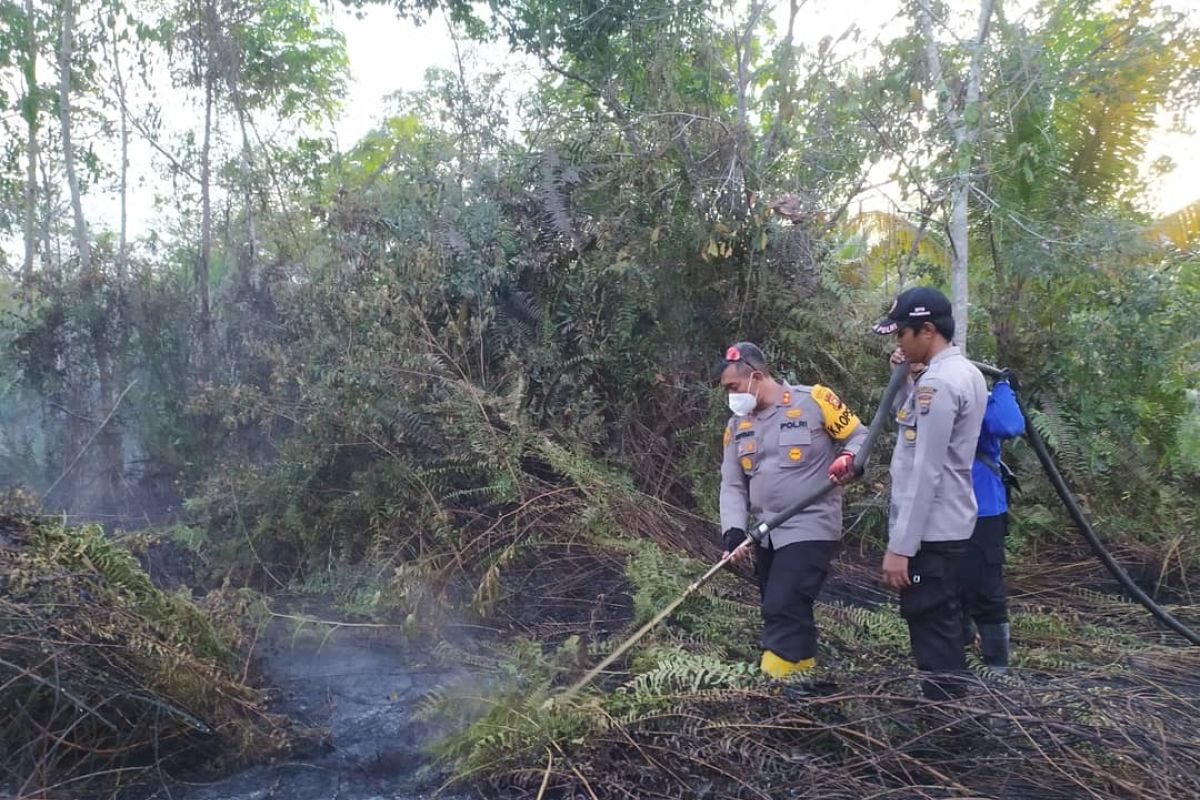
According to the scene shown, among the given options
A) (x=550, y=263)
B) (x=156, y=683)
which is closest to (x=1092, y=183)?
(x=550, y=263)

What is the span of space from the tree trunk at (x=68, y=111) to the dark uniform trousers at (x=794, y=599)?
27.4ft

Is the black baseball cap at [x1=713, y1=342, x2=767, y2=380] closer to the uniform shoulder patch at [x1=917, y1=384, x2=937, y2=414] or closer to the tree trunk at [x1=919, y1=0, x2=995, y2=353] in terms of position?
the uniform shoulder patch at [x1=917, y1=384, x2=937, y2=414]

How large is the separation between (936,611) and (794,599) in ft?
1.78

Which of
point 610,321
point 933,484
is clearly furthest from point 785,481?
point 610,321

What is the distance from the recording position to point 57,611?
10.6 feet

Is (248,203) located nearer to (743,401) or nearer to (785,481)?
(743,401)

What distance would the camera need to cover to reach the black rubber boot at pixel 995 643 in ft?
12.0

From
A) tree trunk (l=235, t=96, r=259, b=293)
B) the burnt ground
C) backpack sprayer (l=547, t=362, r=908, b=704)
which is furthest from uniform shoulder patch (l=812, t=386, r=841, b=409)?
tree trunk (l=235, t=96, r=259, b=293)

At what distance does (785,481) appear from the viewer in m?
3.60

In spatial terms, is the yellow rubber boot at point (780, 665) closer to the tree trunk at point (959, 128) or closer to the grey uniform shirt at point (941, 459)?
the grey uniform shirt at point (941, 459)

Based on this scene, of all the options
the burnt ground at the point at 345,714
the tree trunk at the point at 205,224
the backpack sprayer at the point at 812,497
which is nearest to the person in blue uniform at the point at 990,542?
the backpack sprayer at the point at 812,497

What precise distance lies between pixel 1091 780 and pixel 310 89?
1078 centimetres

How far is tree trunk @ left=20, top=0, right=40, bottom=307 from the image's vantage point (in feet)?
30.2

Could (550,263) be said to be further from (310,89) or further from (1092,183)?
(310,89)
